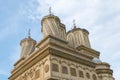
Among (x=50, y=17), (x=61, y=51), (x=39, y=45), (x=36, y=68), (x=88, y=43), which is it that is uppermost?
(x=50, y=17)

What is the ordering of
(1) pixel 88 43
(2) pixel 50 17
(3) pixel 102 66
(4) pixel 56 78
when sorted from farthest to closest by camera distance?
(1) pixel 88 43 < (2) pixel 50 17 < (3) pixel 102 66 < (4) pixel 56 78

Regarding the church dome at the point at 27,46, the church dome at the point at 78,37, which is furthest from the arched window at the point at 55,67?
the church dome at the point at 27,46

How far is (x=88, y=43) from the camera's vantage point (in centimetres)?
3978

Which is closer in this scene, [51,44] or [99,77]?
[51,44]

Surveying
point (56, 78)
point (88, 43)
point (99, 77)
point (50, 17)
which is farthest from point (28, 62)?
point (88, 43)

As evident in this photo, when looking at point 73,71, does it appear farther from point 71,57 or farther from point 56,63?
point 56,63

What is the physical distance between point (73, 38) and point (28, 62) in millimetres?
12933

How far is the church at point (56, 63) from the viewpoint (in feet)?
87.4

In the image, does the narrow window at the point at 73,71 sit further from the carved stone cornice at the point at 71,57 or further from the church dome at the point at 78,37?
the church dome at the point at 78,37

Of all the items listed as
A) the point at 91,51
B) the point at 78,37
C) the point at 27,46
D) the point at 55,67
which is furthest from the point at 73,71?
the point at 27,46

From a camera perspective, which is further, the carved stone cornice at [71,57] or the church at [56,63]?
the carved stone cornice at [71,57]

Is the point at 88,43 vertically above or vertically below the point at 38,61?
above

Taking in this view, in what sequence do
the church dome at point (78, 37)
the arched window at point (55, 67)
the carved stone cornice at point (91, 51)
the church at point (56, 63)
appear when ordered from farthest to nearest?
the church dome at point (78, 37) → the carved stone cornice at point (91, 51) → the church at point (56, 63) → the arched window at point (55, 67)

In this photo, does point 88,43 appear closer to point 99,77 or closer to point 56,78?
point 99,77
